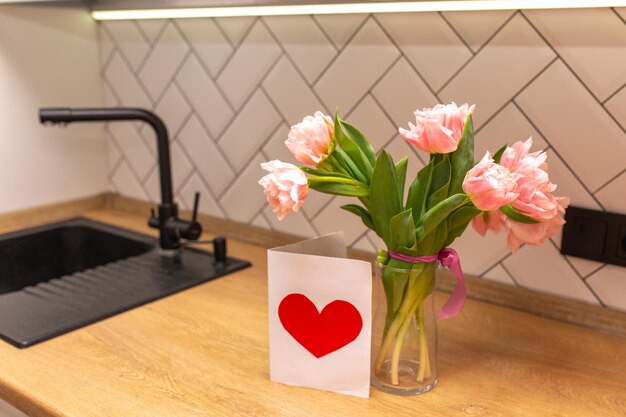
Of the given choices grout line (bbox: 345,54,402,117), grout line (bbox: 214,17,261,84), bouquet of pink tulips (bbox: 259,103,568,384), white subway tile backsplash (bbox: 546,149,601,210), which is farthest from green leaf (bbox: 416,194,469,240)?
grout line (bbox: 214,17,261,84)

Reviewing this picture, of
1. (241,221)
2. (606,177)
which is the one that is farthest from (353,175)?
(241,221)

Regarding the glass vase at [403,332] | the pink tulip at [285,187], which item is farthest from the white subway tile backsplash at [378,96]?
the pink tulip at [285,187]

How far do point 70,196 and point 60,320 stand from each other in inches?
28.8

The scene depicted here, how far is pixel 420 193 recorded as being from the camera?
84 centimetres

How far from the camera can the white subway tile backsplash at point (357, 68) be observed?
1211 mm

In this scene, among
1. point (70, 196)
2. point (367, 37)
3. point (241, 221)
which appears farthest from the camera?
point (70, 196)

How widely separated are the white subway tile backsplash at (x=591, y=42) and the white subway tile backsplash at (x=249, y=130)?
0.59 metres

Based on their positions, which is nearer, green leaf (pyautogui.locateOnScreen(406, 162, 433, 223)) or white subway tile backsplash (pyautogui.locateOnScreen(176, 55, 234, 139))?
green leaf (pyautogui.locateOnScreen(406, 162, 433, 223))

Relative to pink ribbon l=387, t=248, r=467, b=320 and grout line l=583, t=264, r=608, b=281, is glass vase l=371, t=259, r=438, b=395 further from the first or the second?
grout line l=583, t=264, r=608, b=281

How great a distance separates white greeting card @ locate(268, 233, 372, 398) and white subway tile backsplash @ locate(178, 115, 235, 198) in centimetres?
68

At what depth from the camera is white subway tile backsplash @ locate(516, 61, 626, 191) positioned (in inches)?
39.8

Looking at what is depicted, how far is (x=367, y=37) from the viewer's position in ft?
4.01

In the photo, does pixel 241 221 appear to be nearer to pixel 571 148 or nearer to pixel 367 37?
pixel 367 37

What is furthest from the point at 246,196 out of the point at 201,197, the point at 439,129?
Answer: the point at 439,129
